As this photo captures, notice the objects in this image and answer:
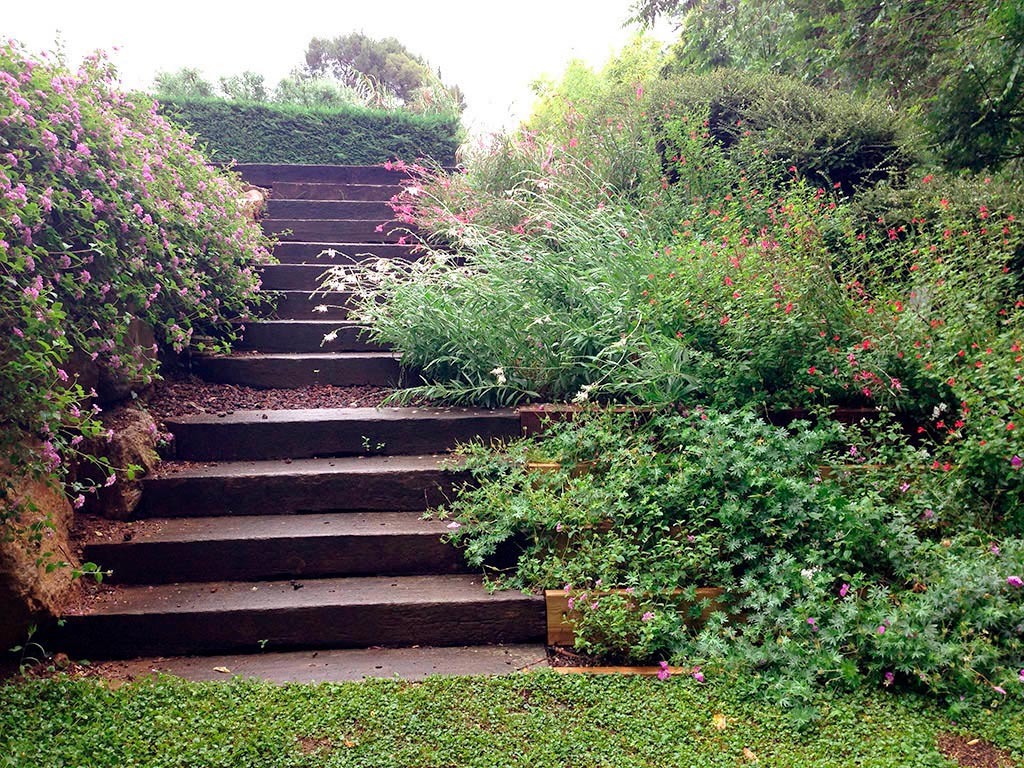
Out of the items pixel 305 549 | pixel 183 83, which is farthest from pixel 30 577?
pixel 183 83

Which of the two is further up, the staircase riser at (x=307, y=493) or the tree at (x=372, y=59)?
the tree at (x=372, y=59)

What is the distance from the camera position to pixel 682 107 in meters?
6.73

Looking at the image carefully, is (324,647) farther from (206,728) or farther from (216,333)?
(216,333)

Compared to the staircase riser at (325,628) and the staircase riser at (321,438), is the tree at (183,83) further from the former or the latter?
the staircase riser at (325,628)

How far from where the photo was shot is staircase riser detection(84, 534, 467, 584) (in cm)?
318

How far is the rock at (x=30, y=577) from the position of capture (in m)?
2.65

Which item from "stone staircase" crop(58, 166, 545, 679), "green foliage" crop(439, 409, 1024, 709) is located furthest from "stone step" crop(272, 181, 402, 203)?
"green foliage" crop(439, 409, 1024, 709)

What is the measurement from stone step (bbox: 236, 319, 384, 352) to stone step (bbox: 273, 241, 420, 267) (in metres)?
1.09

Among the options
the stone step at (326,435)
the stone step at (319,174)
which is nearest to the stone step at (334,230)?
the stone step at (319,174)

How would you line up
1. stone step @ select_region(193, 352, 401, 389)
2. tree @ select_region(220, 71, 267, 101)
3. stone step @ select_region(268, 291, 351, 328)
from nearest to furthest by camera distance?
stone step @ select_region(193, 352, 401, 389) < stone step @ select_region(268, 291, 351, 328) < tree @ select_region(220, 71, 267, 101)

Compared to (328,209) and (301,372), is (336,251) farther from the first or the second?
(301,372)

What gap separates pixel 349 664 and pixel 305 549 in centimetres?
65

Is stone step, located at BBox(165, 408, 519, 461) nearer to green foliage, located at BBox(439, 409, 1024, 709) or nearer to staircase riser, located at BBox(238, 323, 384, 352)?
green foliage, located at BBox(439, 409, 1024, 709)

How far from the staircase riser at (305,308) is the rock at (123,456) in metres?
1.80
